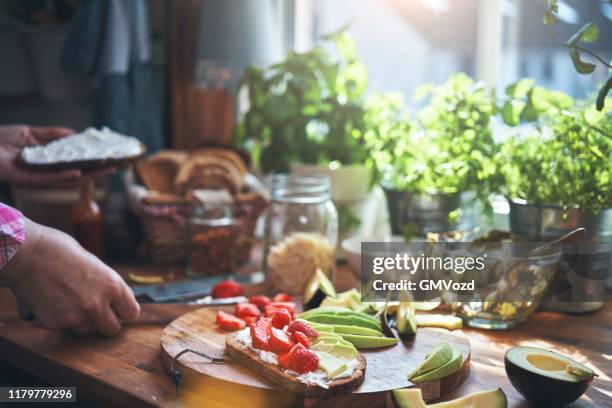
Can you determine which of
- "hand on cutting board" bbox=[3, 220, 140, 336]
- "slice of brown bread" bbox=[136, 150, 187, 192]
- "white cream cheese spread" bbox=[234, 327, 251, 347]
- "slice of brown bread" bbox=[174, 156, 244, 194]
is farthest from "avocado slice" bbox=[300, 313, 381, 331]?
"slice of brown bread" bbox=[136, 150, 187, 192]

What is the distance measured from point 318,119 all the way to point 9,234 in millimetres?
861

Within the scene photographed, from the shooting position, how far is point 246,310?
4.04 ft

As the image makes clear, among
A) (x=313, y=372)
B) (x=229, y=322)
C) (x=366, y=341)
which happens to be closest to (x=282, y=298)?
(x=229, y=322)

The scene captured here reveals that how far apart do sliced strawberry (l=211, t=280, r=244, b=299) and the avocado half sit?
0.59 m

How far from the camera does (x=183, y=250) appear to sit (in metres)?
1.71

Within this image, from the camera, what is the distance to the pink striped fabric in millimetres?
1050

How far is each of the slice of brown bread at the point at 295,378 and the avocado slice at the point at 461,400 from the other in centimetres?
6

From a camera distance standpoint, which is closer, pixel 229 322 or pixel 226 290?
pixel 229 322

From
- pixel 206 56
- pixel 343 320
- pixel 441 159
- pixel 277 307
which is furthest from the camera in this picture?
pixel 206 56

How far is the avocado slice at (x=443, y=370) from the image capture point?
964 mm

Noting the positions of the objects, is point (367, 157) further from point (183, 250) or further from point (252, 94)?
point (183, 250)

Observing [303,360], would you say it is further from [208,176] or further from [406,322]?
[208,176]

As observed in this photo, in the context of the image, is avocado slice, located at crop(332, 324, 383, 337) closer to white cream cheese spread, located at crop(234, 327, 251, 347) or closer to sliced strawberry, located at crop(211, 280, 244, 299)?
white cream cheese spread, located at crop(234, 327, 251, 347)

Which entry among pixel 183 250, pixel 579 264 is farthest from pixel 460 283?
pixel 183 250
